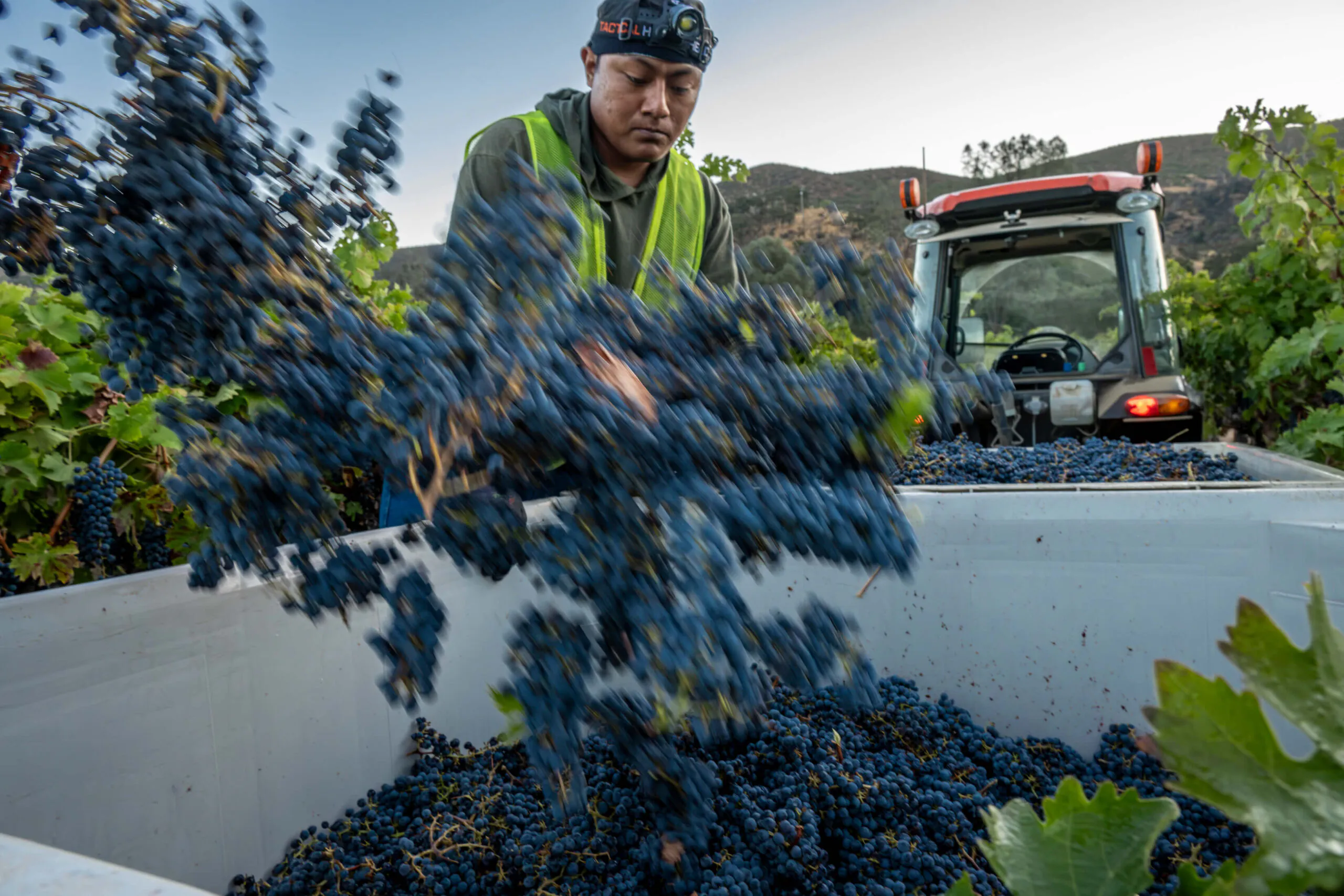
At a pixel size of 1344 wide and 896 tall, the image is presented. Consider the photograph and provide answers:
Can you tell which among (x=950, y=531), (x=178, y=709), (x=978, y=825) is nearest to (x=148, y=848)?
(x=178, y=709)

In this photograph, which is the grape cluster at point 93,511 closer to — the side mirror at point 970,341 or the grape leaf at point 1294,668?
the grape leaf at point 1294,668

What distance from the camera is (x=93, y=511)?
1537 millimetres

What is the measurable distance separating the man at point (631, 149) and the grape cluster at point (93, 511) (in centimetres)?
53

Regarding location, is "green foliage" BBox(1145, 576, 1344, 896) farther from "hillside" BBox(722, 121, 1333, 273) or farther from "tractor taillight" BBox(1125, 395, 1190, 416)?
"hillside" BBox(722, 121, 1333, 273)

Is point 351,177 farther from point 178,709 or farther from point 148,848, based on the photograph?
point 148,848

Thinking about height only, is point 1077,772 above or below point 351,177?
below

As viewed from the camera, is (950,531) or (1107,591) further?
(950,531)

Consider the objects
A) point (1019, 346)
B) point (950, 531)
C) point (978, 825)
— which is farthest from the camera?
point (1019, 346)

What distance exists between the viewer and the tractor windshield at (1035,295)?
169 inches

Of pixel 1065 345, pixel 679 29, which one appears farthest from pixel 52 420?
pixel 1065 345

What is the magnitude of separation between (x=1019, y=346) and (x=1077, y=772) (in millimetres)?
3699

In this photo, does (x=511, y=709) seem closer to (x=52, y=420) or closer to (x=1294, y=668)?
(x=1294, y=668)

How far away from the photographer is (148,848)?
3.59 feet

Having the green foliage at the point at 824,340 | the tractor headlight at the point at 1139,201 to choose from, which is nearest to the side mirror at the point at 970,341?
the tractor headlight at the point at 1139,201
